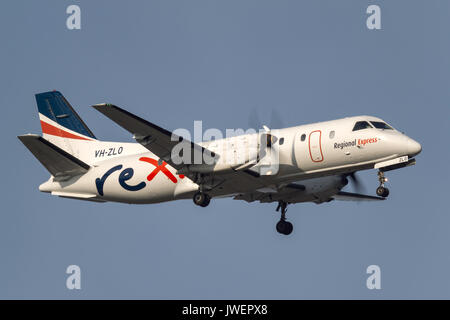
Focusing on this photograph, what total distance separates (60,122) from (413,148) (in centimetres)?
1415

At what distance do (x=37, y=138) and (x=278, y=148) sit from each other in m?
8.27

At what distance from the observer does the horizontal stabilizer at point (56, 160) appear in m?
25.6

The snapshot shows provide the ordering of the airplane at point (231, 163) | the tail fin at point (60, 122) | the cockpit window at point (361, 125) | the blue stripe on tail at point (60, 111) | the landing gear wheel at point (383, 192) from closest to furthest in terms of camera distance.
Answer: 1. the landing gear wheel at point (383, 192)
2. the airplane at point (231, 163)
3. the cockpit window at point (361, 125)
4. the tail fin at point (60, 122)
5. the blue stripe on tail at point (60, 111)

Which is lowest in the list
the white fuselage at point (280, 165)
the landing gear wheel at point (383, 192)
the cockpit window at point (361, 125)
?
the landing gear wheel at point (383, 192)

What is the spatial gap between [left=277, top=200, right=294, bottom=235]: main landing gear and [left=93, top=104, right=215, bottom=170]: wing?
5291mm

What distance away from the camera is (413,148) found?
23266mm

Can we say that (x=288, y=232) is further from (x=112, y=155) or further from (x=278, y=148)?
(x=112, y=155)

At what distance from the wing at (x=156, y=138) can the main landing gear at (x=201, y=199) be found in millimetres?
1125

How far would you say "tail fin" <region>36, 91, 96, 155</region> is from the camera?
96.2ft

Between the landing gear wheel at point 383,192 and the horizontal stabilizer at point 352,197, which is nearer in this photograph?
the landing gear wheel at point 383,192

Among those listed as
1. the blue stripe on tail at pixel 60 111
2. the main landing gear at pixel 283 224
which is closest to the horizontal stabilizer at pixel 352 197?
the main landing gear at pixel 283 224

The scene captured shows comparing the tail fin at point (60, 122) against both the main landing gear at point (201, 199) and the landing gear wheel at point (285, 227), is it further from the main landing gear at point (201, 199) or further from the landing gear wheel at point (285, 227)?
the landing gear wheel at point (285, 227)

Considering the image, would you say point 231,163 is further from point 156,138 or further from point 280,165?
point 156,138

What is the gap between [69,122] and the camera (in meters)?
29.5
